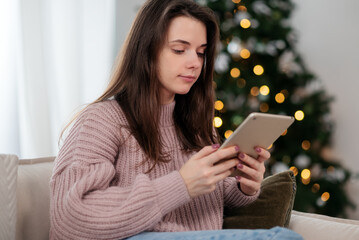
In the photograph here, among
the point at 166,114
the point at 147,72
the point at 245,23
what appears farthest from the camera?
the point at 245,23

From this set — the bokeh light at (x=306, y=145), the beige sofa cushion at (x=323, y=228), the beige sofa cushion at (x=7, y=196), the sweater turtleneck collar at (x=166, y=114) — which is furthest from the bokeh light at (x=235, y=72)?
the beige sofa cushion at (x=7, y=196)

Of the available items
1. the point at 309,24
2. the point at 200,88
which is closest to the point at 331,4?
the point at 309,24

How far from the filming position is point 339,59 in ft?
10.5

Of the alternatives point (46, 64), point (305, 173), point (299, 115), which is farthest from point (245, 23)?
point (46, 64)

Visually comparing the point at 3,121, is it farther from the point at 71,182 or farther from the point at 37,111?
the point at 71,182

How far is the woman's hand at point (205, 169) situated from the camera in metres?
1.14

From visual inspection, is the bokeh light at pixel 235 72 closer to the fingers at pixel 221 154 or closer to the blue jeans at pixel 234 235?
the fingers at pixel 221 154

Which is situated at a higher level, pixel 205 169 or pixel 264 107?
pixel 205 169

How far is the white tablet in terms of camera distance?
1073mm

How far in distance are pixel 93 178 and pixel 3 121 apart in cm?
143

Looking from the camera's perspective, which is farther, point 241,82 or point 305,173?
point 305,173

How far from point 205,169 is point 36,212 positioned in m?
0.61

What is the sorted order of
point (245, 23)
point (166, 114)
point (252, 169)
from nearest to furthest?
point (252, 169), point (166, 114), point (245, 23)

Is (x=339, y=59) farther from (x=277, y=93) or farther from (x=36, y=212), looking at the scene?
(x=36, y=212)
